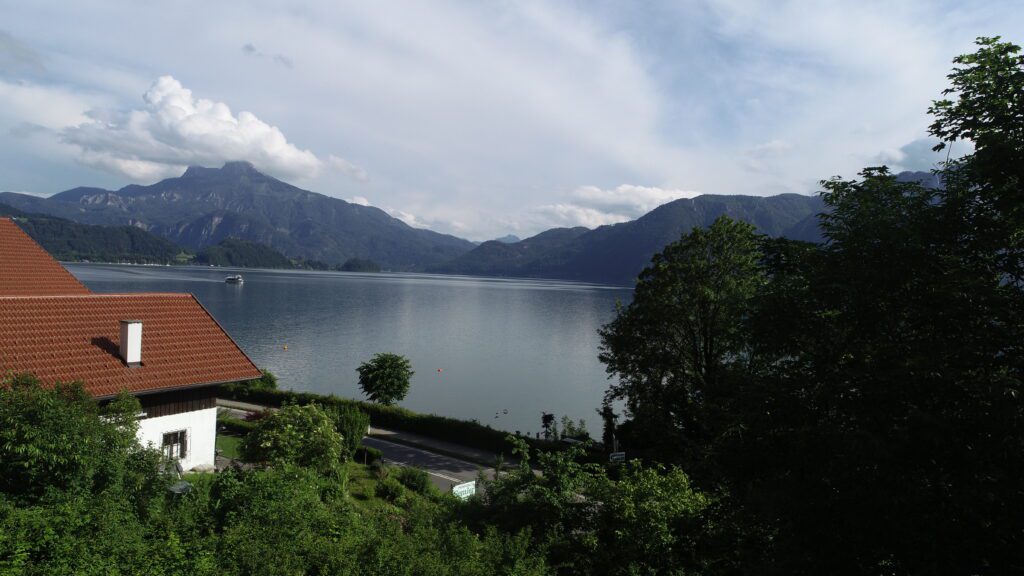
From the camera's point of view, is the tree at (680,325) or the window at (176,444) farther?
the tree at (680,325)

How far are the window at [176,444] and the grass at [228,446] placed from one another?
10.8 ft

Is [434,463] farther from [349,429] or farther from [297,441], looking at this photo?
[297,441]

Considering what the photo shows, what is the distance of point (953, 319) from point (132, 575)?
11.4 m

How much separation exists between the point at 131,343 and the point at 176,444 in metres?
3.65

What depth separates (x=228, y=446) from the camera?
82.8ft

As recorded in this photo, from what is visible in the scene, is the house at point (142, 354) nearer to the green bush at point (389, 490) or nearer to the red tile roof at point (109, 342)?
the red tile roof at point (109, 342)

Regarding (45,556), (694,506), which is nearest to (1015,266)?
(694,506)

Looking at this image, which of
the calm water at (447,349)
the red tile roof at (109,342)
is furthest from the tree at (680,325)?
the red tile roof at (109,342)

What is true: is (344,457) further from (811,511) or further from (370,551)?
(811,511)

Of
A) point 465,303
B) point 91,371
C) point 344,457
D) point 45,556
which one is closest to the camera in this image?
point 45,556

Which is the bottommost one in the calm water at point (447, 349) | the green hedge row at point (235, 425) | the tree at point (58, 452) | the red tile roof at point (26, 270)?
the calm water at point (447, 349)

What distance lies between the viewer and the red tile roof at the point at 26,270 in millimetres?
24516

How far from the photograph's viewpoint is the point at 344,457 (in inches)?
853

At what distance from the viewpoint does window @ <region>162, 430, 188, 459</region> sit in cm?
1872
